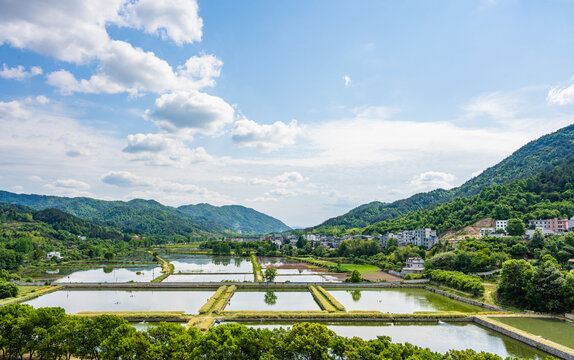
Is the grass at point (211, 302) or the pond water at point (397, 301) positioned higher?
the grass at point (211, 302)

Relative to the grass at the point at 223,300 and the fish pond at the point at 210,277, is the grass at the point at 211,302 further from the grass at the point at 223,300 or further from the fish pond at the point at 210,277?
the fish pond at the point at 210,277

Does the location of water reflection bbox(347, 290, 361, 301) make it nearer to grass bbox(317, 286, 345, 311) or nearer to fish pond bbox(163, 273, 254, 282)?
grass bbox(317, 286, 345, 311)

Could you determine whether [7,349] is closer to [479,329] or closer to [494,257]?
[479,329]

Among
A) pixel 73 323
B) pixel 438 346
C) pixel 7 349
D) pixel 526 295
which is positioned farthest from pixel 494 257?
pixel 7 349

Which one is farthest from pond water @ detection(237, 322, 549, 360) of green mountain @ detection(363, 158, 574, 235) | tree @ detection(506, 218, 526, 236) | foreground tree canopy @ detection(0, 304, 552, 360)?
green mountain @ detection(363, 158, 574, 235)

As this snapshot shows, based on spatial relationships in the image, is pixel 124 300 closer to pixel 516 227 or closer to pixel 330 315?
pixel 330 315

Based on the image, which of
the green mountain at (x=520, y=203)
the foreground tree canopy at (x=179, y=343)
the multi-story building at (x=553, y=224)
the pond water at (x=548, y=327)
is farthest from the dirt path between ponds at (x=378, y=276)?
the foreground tree canopy at (x=179, y=343)
